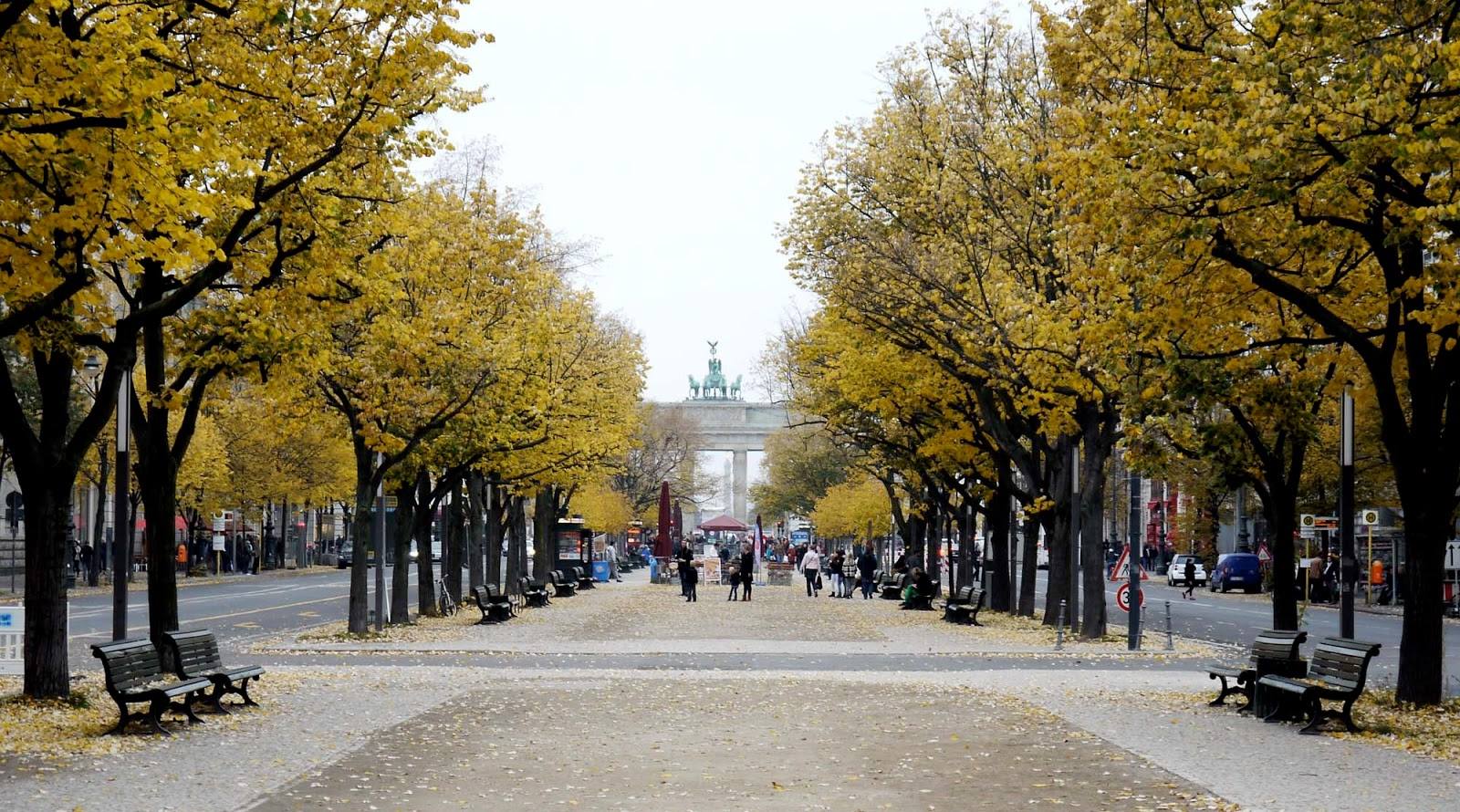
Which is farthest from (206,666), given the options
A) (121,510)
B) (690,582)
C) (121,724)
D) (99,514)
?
(99,514)

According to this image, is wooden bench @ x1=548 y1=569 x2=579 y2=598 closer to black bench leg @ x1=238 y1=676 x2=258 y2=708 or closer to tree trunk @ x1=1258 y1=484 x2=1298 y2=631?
tree trunk @ x1=1258 y1=484 x2=1298 y2=631

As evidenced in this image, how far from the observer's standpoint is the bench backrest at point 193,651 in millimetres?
17391

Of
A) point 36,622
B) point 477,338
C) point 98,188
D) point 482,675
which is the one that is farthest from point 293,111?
point 477,338

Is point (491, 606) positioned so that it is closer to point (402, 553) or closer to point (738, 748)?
point (402, 553)

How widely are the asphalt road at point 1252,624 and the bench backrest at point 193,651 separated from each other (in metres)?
13.4

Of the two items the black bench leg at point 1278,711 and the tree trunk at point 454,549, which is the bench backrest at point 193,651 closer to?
the black bench leg at point 1278,711

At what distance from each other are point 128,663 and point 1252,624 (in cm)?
3342

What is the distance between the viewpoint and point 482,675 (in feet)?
79.4

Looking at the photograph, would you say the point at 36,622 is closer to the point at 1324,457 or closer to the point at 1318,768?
the point at 1318,768

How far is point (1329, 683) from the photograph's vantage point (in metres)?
17.3

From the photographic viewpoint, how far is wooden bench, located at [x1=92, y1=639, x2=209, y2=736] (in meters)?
15.7

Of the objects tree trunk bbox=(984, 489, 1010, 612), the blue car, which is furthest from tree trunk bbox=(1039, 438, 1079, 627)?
the blue car

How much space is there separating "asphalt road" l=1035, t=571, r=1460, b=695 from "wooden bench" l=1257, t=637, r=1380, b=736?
430 cm

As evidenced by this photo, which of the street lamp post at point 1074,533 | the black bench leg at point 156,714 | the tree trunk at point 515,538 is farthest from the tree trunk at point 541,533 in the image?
the black bench leg at point 156,714
